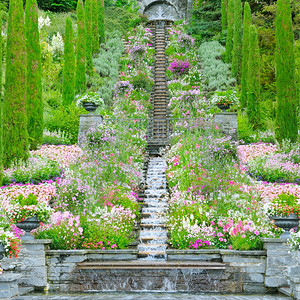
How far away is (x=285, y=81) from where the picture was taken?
15.7 metres

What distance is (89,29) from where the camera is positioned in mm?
25688

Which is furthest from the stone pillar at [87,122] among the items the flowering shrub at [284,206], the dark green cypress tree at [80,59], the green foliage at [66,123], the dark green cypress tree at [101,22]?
the dark green cypress tree at [101,22]

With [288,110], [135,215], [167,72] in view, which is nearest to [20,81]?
[135,215]

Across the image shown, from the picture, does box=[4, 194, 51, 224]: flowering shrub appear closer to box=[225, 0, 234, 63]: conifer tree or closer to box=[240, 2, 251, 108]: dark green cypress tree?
box=[240, 2, 251, 108]: dark green cypress tree

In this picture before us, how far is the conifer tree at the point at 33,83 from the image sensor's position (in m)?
16.1

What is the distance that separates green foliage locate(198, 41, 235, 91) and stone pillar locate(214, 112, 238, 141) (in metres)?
6.54

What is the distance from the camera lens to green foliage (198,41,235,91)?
23.6 metres

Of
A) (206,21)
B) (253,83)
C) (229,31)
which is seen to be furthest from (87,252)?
(206,21)

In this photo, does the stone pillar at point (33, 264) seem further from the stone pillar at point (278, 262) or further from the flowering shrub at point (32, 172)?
the stone pillar at point (278, 262)

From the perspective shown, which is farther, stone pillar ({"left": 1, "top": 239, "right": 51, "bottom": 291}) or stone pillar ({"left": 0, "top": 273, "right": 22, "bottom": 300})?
stone pillar ({"left": 1, "top": 239, "right": 51, "bottom": 291})

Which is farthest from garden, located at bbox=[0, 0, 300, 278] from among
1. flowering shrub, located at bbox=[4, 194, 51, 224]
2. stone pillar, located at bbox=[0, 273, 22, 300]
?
stone pillar, located at bbox=[0, 273, 22, 300]

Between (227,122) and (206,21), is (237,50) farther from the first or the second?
(227,122)

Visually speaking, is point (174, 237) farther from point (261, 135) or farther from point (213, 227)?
point (261, 135)

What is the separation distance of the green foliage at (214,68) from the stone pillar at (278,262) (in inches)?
557
